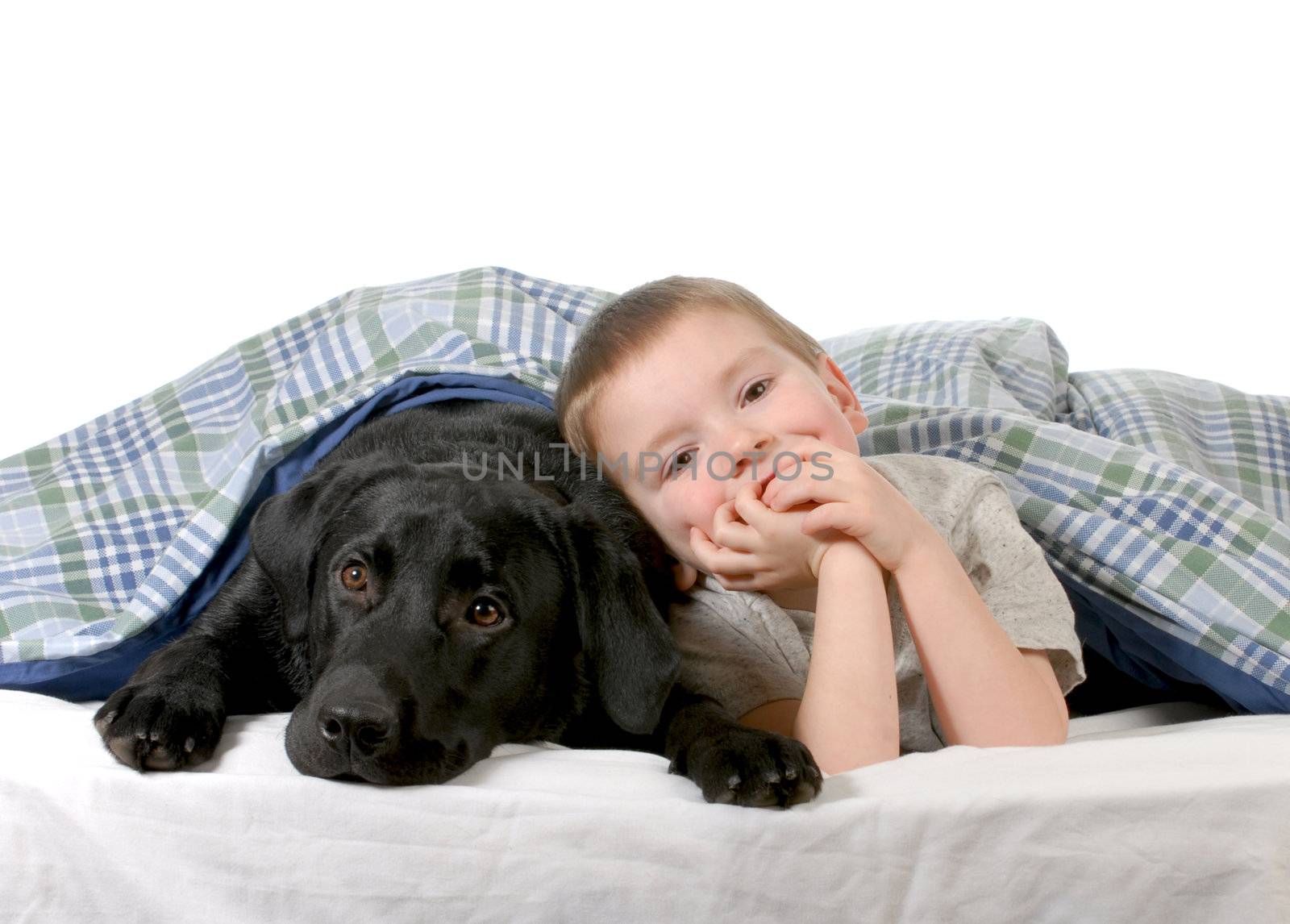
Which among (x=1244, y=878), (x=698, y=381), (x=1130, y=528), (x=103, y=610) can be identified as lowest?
(x=103, y=610)

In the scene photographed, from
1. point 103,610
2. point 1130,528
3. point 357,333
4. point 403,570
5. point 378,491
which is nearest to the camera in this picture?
point 403,570

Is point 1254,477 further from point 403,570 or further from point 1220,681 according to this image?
point 403,570

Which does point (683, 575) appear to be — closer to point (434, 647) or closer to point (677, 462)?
point (677, 462)

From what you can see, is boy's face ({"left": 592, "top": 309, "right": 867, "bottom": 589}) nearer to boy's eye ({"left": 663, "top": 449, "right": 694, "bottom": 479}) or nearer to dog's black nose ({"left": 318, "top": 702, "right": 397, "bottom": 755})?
boy's eye ({"left": 663, "top": 449, "right": 694, "bottom": 479})

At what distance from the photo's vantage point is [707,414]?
2.02 metres

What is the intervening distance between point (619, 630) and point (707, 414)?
0.43 metres

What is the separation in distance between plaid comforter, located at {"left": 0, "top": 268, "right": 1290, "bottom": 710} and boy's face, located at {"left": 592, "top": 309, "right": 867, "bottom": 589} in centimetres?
50

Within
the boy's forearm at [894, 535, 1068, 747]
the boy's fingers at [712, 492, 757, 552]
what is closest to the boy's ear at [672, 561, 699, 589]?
the boy's fingers at [712, 492, 757, 552]

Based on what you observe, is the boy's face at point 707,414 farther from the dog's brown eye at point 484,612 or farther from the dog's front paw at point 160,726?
the dog's front paw at point 160,726

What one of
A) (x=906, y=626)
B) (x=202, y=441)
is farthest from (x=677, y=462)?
(x=202, y=441)

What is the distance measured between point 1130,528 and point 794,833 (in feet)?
3.57

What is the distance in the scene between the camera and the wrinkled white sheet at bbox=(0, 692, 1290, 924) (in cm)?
145

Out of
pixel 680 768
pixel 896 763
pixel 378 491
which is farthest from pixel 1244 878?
pixel 378 491

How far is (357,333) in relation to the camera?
104 inches
